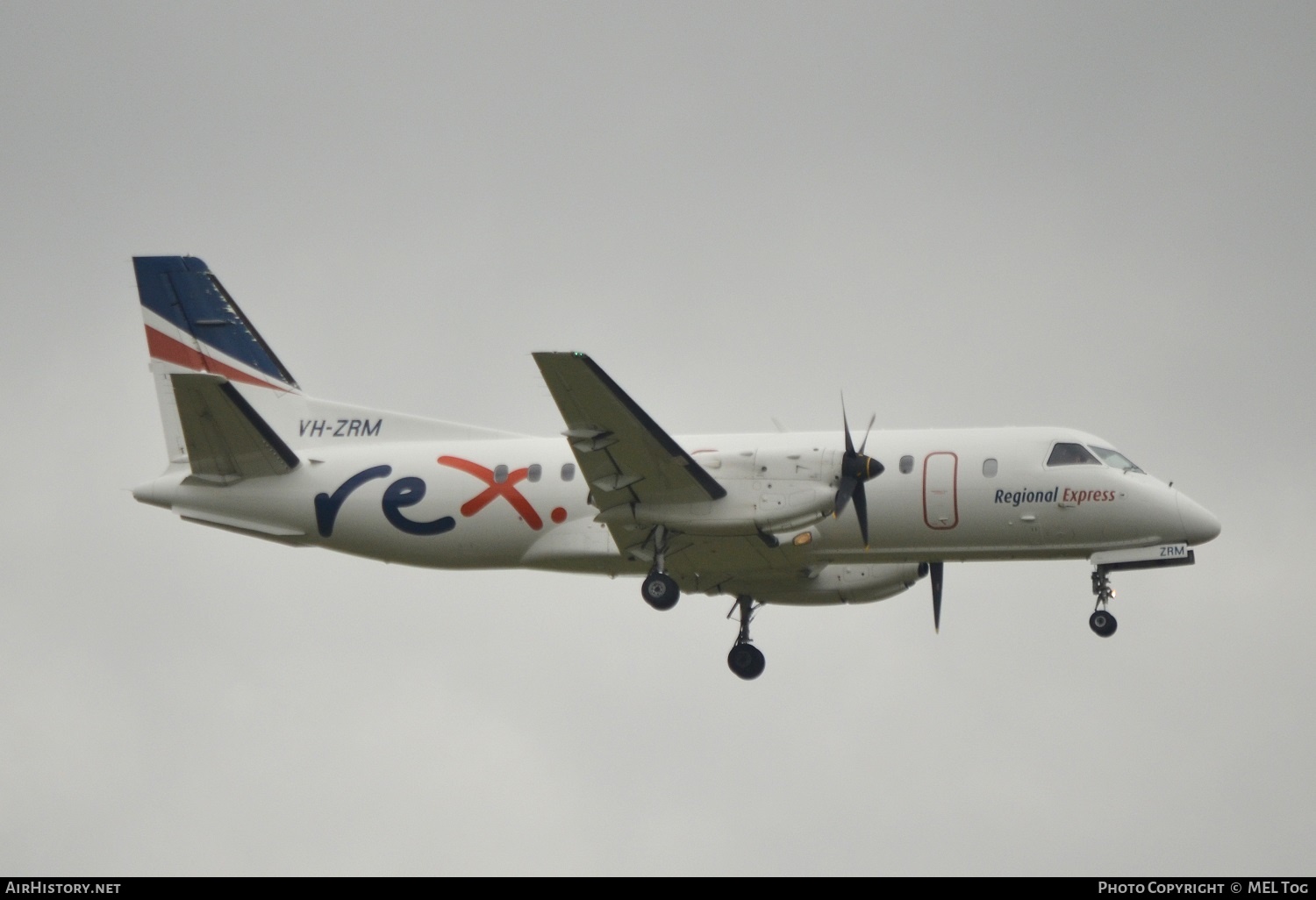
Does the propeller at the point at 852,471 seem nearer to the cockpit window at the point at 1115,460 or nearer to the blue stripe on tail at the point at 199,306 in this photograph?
the cockpit window at the point at 1115,460

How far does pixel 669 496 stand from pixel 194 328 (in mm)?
9805

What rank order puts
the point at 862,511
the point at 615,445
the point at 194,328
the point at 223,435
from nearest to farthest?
the point at 615,445 < the point at 862,511 < the point at 223,435 < the point at 194,328

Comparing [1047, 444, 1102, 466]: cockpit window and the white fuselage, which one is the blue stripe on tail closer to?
the white fuselage

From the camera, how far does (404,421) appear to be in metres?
27.6

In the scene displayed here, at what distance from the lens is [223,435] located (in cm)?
2589

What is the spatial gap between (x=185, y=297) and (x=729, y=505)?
10.9 meters

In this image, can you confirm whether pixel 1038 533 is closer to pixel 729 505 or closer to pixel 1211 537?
pixel 1211 537

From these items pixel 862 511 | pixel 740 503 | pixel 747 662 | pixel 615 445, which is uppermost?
pixel 615 445

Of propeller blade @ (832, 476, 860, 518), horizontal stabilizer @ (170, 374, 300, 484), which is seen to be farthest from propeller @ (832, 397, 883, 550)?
horizontal stabilizer @ (170, 374, 300, 484)

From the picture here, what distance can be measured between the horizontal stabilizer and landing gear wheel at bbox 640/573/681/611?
6350 mm

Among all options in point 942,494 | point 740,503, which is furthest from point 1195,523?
point 740,503

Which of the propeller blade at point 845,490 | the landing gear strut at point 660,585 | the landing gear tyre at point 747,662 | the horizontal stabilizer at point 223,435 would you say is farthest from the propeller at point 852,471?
the horizontal stabilizer at point 223,435

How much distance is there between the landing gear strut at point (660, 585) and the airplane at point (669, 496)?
28mm

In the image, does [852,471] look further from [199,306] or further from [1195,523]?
[199,306]
